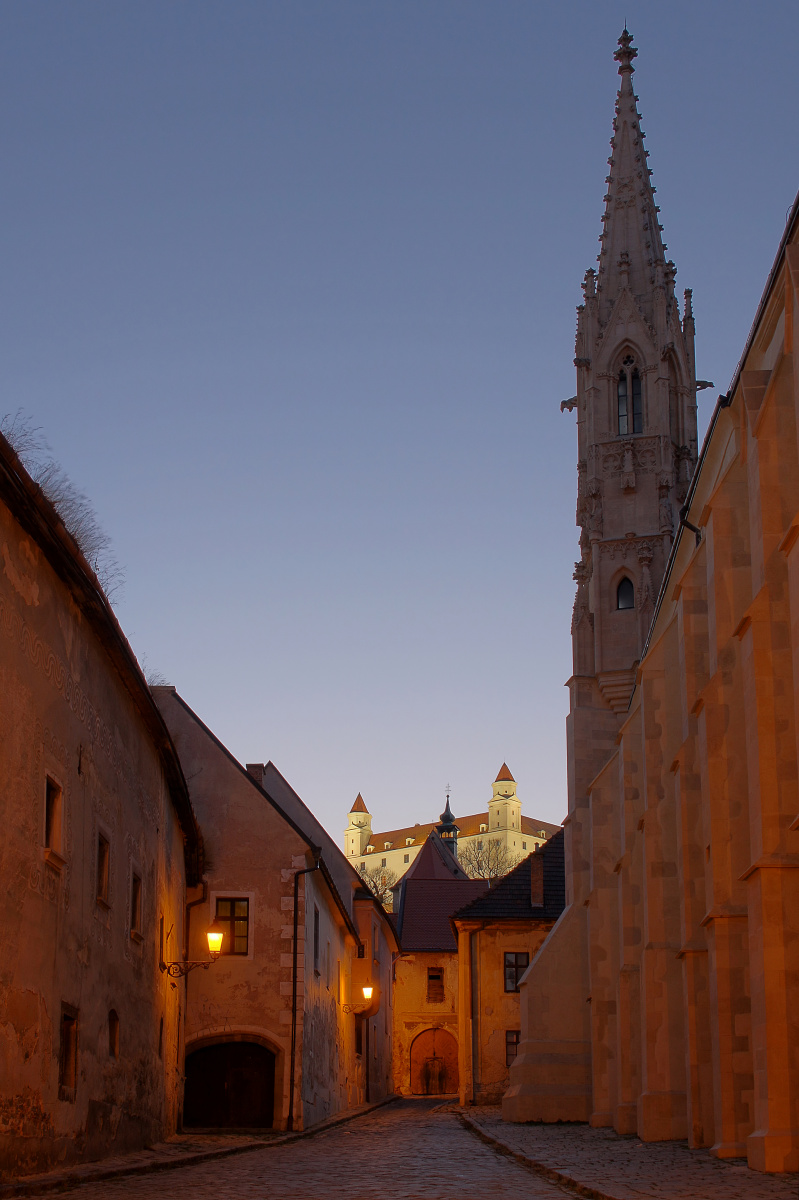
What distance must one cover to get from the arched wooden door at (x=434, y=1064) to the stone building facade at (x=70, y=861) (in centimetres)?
3867

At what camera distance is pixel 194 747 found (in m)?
26.6

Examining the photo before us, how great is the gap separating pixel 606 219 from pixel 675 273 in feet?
9.28

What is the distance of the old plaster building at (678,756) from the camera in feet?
40.3

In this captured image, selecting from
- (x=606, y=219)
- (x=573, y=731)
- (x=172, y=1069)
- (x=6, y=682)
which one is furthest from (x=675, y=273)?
(x=6, y=682)

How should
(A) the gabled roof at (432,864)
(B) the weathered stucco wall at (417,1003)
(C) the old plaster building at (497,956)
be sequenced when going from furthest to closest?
(A) the gabled roof at (432,864)
(B) the weathered stucco wall at (417,1003)
(C) the old plaster building at (497,956)

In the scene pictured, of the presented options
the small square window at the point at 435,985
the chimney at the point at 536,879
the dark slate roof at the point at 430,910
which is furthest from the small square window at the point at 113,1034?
the small square window at the point at 435,985

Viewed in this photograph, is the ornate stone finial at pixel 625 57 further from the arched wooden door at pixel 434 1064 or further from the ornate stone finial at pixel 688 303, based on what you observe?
the arched wooden door at pixel 434 1064

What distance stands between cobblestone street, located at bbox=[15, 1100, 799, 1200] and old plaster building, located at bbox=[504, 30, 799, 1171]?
954mm

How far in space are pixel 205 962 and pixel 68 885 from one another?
1100cm

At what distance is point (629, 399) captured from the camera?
36.4 metres

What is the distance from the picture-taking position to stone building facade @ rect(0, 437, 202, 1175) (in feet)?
39.8

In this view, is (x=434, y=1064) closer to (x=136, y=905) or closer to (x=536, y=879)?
(x=536, y=879)

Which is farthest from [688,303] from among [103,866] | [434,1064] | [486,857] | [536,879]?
[486,857]

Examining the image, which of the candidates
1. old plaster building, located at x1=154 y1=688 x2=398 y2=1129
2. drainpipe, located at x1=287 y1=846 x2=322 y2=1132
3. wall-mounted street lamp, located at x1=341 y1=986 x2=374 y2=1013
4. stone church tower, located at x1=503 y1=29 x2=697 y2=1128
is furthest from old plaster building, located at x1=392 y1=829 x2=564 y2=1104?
drainpipe, located at x1=287 y1=846 x2=322 y2=1132
